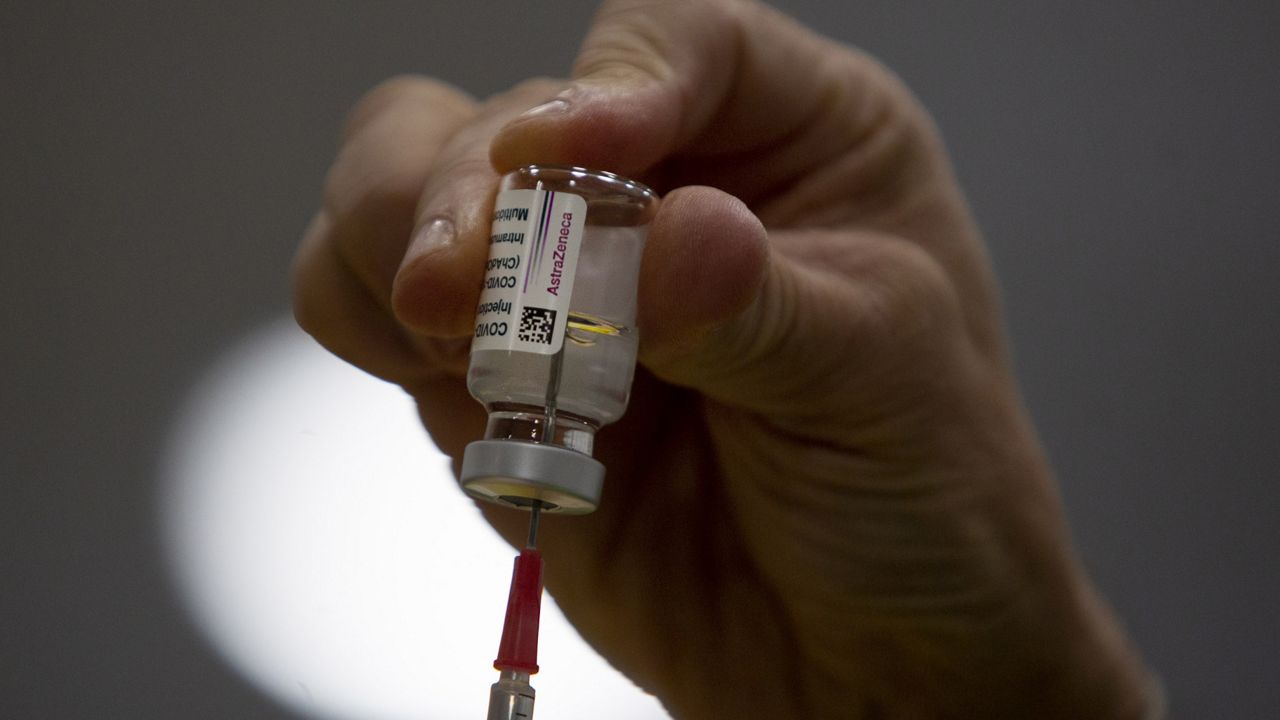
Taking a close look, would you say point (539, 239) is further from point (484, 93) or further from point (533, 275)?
point (484, 93)

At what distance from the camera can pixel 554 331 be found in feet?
2.06

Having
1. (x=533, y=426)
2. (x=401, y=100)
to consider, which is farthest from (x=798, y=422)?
(x=401, y=100)

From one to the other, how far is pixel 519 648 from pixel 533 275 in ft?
0.76

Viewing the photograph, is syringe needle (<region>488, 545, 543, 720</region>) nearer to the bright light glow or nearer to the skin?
the skin

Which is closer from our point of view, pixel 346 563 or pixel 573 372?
pixel 573 372

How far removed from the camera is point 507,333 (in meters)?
0.63

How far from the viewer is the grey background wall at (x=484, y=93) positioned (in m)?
1.14

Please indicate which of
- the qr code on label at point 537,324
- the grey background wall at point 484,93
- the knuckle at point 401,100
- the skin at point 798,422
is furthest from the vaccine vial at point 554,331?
the grey background wall at point 484,93

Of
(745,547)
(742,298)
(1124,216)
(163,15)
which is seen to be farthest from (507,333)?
(1124,216)

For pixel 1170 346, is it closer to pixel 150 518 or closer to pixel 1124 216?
pixel 1124 216

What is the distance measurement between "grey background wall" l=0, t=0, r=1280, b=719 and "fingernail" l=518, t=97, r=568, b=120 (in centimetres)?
69

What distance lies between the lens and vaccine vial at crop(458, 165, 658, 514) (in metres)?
0.63

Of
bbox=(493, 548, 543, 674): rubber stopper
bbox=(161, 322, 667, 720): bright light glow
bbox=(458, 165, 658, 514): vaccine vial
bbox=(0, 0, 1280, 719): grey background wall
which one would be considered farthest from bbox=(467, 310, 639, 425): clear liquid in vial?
bbox=(0, 0, 1280, 719): grey background wall

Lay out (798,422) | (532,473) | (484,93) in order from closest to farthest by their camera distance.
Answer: (532,473)
(798,422)
(484,93)
